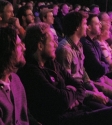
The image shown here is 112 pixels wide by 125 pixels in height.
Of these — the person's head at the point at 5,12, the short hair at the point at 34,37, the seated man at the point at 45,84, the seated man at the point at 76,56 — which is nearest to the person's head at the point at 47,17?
the person's head at the point at 5,12

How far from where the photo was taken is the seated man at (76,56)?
4.00 m

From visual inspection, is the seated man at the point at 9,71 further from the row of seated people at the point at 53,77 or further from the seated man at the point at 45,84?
the seated man at the point at 45,84

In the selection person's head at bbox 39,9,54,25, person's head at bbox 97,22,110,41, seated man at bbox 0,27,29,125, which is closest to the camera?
seated man at bbox 0,27,29,125

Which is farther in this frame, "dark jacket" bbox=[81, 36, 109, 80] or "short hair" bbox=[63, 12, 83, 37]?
"dark jacket" bbox=[81, 36, 109, 80]

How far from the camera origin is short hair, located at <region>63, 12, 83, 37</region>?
4.38m

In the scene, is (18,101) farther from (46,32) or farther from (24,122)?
(46,32)

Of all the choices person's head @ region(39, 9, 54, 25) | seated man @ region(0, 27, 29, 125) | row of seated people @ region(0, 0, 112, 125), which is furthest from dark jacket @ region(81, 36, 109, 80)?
seated man @ region(0, 27, 29, 125)

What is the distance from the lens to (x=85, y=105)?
156 inches

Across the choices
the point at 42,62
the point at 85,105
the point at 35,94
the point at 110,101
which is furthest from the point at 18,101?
the point at 110,101

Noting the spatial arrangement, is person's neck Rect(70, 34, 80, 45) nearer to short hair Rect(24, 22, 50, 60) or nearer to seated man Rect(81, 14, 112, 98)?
seated man Rect(81, 14, 112, 98)

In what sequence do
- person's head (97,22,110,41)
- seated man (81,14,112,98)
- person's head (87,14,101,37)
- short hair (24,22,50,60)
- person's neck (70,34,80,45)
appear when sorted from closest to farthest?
short hair (24,22,50,60)
person's neck (70,34,80,45)
seated man (81,14,112,98)
person's head (87,14,101,37)
person's head (97,22,110,41)

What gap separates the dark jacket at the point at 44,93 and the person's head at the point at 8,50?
0.59 meters

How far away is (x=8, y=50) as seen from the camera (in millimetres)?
2588

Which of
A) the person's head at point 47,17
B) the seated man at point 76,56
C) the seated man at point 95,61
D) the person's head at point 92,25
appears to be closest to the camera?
the seated man at point 76,56
